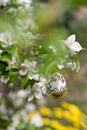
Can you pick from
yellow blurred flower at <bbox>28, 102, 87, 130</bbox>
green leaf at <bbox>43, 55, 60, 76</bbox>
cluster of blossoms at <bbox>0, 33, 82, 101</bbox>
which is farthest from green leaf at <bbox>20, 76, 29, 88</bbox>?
yellow blurred flower at <bbox>28, 102, 87, 130</bbox>

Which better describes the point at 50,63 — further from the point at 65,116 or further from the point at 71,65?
the point at 65,116

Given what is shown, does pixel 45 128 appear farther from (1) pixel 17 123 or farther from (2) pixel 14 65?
(2) pixel 14 65

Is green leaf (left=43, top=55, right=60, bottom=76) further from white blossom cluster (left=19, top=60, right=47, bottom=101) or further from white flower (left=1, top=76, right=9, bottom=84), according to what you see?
white flower (left=1, top=76, right=9, bottom=84)

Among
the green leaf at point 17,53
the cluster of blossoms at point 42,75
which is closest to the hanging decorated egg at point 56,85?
the cluster of blossoms at point 42,75

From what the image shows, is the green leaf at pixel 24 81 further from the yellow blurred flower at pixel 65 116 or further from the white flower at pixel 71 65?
the yellow blurred flower at pixel 65 116

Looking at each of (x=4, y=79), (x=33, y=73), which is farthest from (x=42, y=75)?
(x=4, y=79)

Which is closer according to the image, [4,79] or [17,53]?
[17,53]

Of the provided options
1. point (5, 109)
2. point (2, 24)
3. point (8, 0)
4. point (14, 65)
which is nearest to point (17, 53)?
point (14, 65)

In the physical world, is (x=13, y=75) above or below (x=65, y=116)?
below
